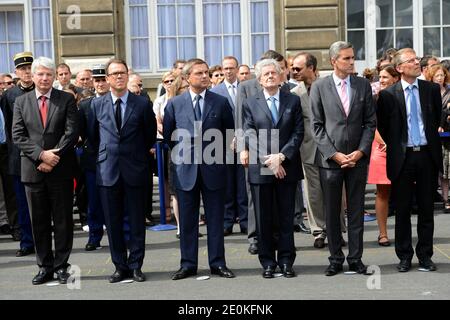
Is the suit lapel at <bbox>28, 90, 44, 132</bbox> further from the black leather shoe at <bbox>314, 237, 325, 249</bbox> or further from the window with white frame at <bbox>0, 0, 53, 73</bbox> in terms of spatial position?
the window with white frame at <bbox>0, 0, 53, 73</bbox>

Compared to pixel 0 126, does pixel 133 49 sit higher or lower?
higher

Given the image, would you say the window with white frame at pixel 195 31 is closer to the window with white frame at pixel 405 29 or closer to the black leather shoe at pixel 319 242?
the window with white frame at pixel 405 29

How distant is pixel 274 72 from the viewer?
8.97m

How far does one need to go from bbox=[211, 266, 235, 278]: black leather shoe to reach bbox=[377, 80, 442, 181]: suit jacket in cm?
188

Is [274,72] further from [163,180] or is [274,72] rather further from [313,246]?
[163,180]

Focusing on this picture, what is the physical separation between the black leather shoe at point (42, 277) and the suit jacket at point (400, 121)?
11.7 ft

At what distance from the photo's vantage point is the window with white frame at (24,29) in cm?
1875

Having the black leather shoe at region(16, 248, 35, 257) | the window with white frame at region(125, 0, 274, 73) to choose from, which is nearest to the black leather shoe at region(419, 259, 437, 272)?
the black leather shoe at region(16, 248, 35, 257)

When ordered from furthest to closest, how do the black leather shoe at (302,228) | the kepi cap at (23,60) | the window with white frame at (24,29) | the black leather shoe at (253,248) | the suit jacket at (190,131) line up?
the window with white frame at (24,29) < the black leather shoe at (302,228) < the kepi cap at (23,60) < the black leather shoe at (253,248) < the suit jacket at (190,131)

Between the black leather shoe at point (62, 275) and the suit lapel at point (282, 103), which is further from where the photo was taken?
the suit lapel at point (282, 103)

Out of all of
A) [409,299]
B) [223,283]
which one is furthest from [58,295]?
[409,299]

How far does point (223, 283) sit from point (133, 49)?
10983mm

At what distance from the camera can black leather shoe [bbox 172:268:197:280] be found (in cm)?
886

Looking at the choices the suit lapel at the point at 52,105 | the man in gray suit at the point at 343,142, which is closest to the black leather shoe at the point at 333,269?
the man in gray suit at the point at 343,142
